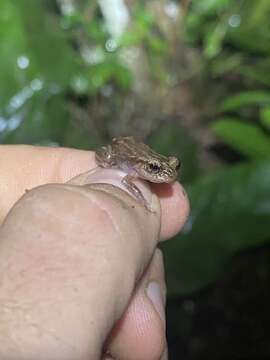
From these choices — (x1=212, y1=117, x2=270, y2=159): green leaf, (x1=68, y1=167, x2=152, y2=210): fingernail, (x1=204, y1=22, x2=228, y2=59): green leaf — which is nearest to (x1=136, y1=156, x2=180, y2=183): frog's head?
(x1=68, y1=167, x2=152, y2=210): fingernail

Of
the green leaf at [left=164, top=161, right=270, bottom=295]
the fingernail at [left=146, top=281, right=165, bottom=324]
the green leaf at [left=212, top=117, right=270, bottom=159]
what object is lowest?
the green leaf at [left=164, top=161, right=270, bottom=295]

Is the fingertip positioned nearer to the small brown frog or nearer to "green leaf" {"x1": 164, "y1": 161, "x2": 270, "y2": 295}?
the small brown frog

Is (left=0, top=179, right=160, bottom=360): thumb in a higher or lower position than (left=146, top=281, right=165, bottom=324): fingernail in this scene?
higher

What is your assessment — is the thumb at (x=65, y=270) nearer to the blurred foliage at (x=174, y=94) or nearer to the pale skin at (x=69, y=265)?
the pale skin at (x=69, y=265)

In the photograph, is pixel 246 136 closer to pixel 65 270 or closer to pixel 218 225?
pixel 218 225

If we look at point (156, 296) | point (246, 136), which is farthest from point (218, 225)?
point (156, 296)

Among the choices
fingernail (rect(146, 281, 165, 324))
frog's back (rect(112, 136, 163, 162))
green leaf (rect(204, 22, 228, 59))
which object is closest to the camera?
fingernail (rect(146, 281, 165, 324))

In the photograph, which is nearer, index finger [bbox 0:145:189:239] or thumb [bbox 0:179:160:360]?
thumb [bbox 0:179:160:360]
